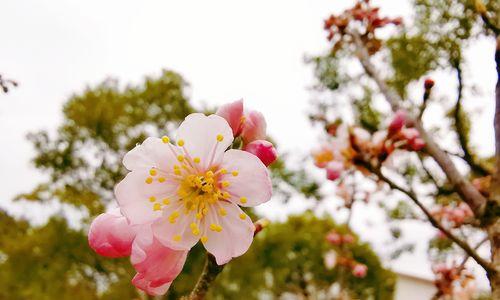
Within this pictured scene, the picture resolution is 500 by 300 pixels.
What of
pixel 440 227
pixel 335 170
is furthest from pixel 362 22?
pixel 440 227

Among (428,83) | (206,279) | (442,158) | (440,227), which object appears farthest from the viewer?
(442,158)

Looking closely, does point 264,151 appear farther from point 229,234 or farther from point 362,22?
point 362,22

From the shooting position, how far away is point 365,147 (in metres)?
1.64

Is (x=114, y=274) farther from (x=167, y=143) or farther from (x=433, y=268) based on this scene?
(x=167, y=143)

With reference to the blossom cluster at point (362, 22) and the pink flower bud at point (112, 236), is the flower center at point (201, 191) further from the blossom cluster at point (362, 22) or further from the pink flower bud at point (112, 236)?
the blossom cluster at point (362, 22)

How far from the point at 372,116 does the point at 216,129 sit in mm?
4477

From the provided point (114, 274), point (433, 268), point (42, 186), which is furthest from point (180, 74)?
point (433, 268)

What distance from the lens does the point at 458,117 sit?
4.57ft

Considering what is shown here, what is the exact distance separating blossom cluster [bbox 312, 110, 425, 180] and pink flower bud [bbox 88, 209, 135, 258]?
0.75 metres

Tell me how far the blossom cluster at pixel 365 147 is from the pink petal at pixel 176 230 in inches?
25.5

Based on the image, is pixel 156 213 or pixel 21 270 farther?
pixel 21 270

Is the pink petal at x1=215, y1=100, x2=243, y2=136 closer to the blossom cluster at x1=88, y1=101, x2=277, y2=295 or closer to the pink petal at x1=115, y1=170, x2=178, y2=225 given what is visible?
the blossom cluster at x1=88, y1=101, x2=277, y2=295

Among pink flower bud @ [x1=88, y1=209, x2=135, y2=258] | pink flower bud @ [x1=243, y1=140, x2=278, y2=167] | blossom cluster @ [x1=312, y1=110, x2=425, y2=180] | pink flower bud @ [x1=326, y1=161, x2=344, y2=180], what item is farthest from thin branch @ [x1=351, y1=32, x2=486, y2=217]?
pink flower bud @ [x1=88, y1=209, x2=135, y2=258]

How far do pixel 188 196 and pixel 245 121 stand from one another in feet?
0.60
